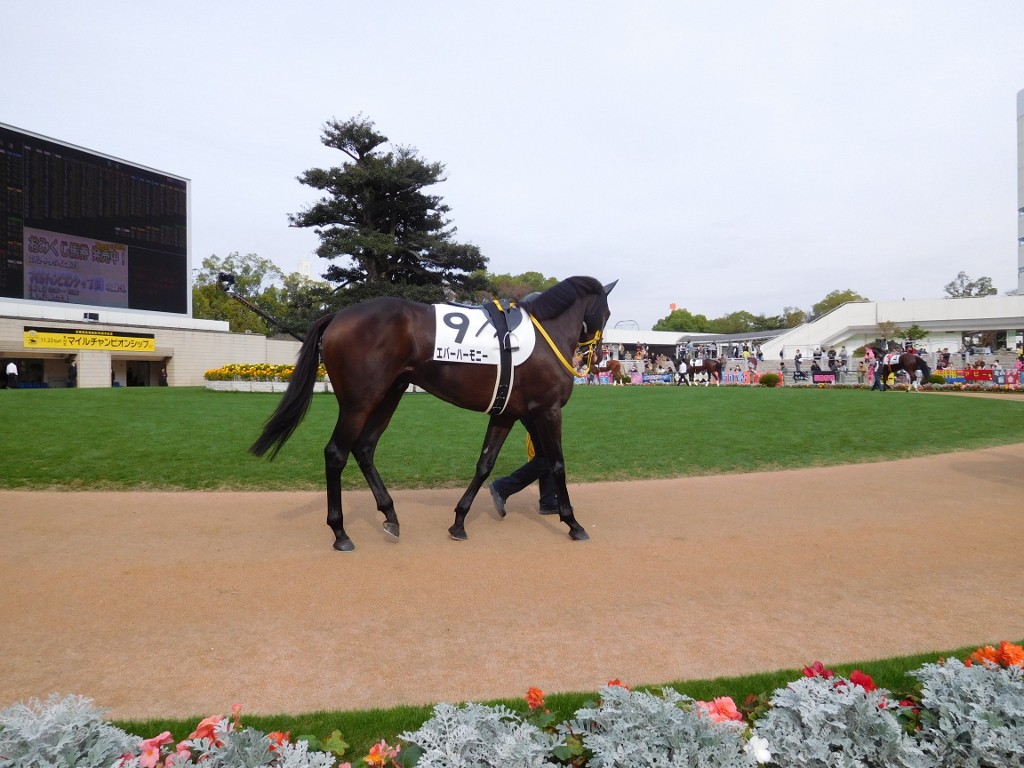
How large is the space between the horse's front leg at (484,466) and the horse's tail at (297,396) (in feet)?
4.79

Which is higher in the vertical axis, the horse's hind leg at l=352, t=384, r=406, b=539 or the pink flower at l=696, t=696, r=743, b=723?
the horse's hind leg at l=352, t=384, r=406, b=539

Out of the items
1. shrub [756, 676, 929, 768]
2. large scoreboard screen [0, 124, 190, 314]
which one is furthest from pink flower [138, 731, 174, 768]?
large scoreboard screen [0, 124, 190, 314]

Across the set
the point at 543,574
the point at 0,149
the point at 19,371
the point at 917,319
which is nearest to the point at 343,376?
the point at 543,574

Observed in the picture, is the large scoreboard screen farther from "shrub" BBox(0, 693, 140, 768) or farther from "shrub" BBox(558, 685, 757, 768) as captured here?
"shrub" BBox(558, 685, 757, 768)

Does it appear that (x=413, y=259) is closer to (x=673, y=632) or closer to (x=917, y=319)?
(x=673, y=632)

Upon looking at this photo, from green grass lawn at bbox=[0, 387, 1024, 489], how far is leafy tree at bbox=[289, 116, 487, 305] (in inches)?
558

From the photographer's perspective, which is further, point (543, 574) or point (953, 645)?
point (543, 574)

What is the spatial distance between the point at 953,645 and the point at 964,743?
48.6 inches

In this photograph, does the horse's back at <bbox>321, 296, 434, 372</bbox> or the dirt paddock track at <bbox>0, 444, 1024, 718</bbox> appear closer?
the dirt paddock track at <bbox>0, 444, 1024, 718</bbox>

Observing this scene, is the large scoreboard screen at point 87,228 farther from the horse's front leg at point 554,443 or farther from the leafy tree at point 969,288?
the leafy tree at point 969,288

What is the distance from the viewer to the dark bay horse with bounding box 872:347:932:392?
24.5m

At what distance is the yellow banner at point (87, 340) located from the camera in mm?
29203

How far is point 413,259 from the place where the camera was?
30766mm

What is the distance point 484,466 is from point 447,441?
16.2 ft
